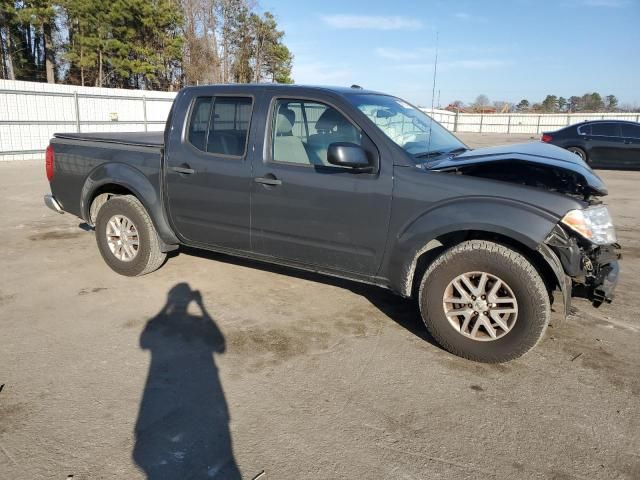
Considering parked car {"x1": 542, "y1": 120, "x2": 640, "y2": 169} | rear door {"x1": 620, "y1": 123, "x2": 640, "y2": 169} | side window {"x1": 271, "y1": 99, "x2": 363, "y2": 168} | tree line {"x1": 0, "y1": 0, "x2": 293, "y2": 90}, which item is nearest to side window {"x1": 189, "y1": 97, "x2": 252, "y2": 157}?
side window {"x1": 271, "y1": 99, "x2": 363, "y2": 168}

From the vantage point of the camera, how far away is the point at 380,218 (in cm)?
364

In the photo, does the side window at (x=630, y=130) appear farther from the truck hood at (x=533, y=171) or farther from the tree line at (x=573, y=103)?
the tree line at (x=573, y=103)

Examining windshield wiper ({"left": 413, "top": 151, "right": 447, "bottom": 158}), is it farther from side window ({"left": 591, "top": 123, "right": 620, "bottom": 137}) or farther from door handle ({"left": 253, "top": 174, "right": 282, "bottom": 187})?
side window ({"left": 591, "top": 123, "right": 620, "bottom": 137})

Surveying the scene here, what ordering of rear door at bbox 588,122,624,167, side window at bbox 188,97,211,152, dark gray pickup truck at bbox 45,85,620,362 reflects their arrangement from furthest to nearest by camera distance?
rear door at bbox 588,122,624,167, side window at bbox 188,97,211,152, dark gray pickup truck at bbox 45,85,620,362

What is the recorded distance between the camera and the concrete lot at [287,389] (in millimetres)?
2455

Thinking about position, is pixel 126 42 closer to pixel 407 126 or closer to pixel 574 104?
pixel 407 126

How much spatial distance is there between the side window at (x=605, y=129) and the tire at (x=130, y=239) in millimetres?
13867

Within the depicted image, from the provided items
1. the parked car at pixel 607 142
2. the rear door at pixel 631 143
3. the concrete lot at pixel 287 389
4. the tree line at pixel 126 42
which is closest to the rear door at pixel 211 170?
the concrete lot at pixel 287 389

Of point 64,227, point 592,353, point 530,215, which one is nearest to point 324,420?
point 530,215

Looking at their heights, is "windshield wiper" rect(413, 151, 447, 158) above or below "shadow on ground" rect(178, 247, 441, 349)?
above

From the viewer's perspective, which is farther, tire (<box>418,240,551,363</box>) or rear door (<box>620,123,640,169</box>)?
rear door (<box>620,123,640,169</box>)

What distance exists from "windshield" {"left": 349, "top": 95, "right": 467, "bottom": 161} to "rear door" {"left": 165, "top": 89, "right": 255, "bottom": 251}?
104 centimetres

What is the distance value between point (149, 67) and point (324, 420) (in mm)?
35454

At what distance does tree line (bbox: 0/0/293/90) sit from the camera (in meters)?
31.3
